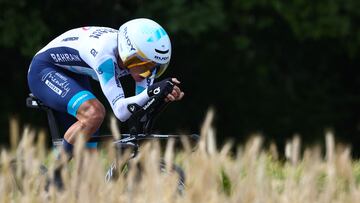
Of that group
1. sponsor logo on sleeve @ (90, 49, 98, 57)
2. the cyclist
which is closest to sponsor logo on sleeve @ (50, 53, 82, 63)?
the cyclist

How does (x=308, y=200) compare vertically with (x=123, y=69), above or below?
below

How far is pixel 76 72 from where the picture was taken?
741 cm

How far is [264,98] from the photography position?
845 inches

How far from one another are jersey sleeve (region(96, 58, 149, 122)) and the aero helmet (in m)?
0.13

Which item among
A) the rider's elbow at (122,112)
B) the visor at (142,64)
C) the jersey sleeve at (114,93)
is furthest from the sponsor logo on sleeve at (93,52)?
the rider's elbow at (122,112)

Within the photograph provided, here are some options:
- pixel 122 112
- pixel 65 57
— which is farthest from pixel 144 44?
pixel 65 57

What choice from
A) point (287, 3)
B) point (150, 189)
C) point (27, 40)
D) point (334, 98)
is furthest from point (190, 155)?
point (334, 98)

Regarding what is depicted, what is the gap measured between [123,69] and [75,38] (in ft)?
1.53

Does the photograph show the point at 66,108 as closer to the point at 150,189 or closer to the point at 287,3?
the point at 150,189

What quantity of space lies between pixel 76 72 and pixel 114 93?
2.57ft

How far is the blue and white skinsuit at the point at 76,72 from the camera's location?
6.76m

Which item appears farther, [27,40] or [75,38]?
[27,40]

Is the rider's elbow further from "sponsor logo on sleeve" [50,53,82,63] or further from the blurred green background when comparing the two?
the blurred green background

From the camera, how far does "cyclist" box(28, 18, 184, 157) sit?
265 inches
